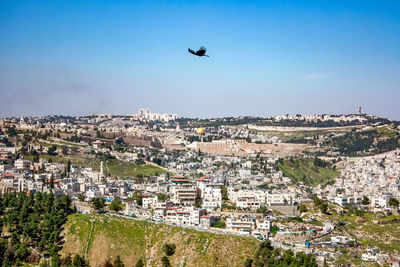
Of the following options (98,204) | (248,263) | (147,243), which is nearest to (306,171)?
(98,204)

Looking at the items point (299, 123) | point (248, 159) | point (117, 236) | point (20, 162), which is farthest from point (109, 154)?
point (299, 123)

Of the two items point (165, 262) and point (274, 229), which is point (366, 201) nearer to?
point (274, 229)

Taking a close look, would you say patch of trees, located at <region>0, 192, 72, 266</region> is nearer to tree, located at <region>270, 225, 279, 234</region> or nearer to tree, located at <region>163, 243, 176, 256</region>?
tree, located at <region>163, 243, 176, 256</region>

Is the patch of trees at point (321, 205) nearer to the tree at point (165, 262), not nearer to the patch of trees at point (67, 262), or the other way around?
the tree at point (165, 262)

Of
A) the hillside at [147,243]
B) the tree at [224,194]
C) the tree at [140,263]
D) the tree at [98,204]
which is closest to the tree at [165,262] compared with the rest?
the hillside at [147,243]

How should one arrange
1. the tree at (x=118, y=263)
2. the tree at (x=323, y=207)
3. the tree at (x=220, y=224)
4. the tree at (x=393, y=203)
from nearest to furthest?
the tree at (x=118, y=263)
the tree at (x=220, y=224)
the tree at (x=323, y=207)
the tree at (x=393, y=203)

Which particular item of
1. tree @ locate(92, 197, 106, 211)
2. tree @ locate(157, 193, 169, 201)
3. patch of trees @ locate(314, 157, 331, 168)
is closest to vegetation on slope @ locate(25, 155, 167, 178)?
tree @ locate(157, 193, 169, 201)

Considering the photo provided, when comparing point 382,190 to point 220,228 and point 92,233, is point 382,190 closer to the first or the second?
point 220,228
